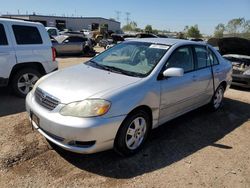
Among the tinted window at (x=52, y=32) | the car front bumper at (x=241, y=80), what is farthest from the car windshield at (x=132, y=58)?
the tinted window at (x=52, y=32)

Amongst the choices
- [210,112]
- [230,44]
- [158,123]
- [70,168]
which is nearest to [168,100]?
[158,123]

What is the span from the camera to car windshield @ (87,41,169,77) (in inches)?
172

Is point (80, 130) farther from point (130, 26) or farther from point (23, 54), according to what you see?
point (130, 26)

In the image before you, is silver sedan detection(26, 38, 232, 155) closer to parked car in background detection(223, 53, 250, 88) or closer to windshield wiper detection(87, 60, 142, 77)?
windshield wiper detection(87, 60, 142, 77)

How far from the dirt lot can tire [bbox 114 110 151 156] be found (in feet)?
0.46

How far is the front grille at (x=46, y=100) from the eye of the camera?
3.60 metres

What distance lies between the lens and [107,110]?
3.45 meters

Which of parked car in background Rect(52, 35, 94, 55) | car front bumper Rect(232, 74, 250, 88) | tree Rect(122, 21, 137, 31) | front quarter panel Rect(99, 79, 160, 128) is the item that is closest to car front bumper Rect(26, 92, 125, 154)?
front quarter panel Rect(99, 79, 160, 128)

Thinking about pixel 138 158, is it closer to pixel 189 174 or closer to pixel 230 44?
pixel 189 174

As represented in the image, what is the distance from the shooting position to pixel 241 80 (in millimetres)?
8922

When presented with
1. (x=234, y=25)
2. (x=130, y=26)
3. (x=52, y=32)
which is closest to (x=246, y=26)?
(x=234, y=25)

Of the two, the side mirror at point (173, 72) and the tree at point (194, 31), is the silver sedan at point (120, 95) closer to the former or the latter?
the side mirror at point (173, 72)

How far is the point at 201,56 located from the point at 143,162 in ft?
8.80

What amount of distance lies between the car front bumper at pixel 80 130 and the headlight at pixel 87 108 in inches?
2.2
